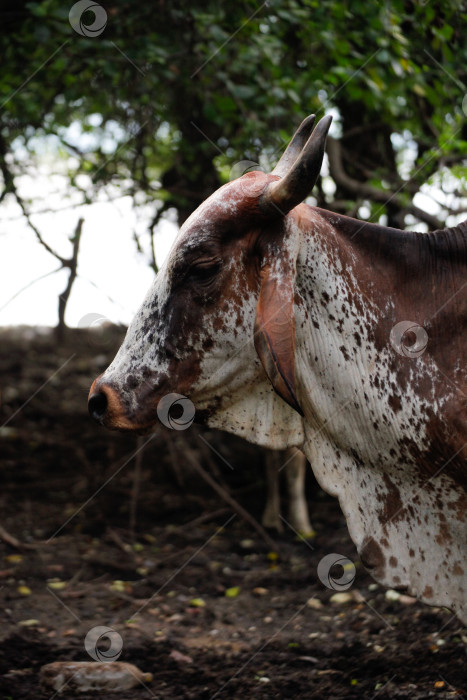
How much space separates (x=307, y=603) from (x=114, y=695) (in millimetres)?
1487

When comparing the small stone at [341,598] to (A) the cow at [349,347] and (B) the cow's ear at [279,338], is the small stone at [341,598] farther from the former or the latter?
(B) the cow's ear at [279,338]

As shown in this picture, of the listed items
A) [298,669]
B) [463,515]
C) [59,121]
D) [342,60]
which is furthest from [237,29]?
[298,669]

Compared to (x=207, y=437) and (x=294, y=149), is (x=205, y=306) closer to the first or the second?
(x=294, y=149)

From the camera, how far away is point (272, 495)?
5602 mm

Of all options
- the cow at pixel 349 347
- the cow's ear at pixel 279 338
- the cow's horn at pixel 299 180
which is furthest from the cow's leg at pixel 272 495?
the cow's horn at pixel 299 180

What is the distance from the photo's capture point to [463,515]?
2643 millimetres

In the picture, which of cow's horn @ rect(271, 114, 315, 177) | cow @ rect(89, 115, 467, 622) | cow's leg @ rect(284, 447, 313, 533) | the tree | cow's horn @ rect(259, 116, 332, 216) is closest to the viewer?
cow's horn @ rect(259, 116, 332, 216)

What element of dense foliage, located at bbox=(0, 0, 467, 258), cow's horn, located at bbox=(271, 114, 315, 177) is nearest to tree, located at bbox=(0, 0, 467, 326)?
dense foliage, located at bbox=(0, 0, 467, 258)

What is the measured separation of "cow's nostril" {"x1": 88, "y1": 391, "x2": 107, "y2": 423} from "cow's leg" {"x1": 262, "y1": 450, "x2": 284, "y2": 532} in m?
3.02

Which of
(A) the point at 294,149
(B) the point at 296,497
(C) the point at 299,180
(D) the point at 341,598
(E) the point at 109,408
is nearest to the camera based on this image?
(C) the point at 299,180

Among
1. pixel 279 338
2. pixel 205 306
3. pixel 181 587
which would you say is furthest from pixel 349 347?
pixel 181 587

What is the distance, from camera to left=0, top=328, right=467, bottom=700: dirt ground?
3.55 m

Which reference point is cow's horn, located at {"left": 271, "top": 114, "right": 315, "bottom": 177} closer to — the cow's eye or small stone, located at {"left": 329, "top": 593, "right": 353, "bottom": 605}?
the cow's eye

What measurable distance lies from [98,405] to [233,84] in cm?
284
